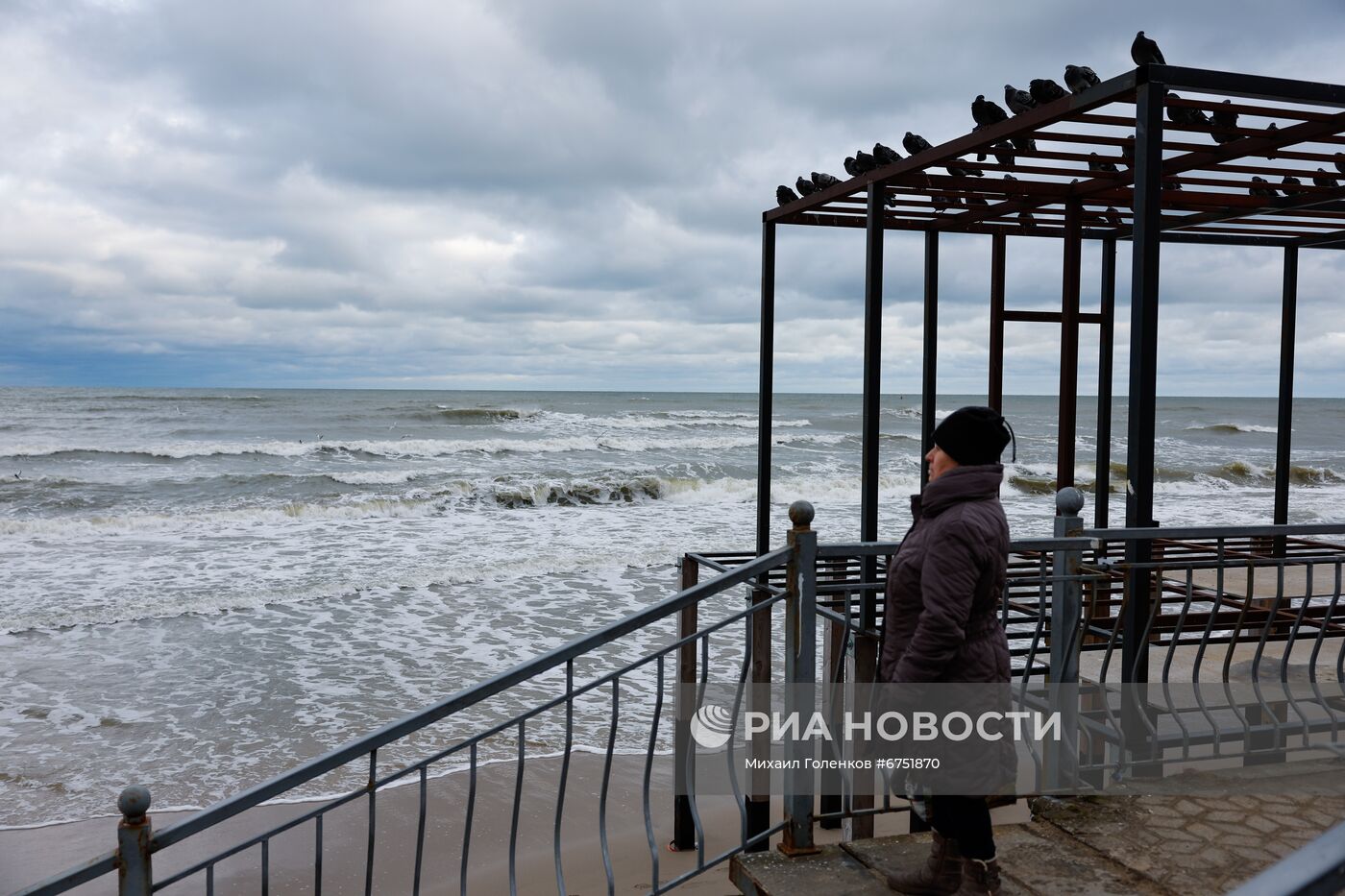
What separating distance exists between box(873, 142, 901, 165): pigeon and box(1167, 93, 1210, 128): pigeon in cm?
154

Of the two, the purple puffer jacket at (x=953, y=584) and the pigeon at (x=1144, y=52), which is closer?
the purple puffer jacket at (x=953, y=584)

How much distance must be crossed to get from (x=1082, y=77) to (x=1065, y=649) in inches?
92.7

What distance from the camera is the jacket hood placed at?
284 cm

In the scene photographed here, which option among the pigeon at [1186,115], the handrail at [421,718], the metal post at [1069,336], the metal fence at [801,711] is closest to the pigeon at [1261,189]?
the metal post at [1069,336]

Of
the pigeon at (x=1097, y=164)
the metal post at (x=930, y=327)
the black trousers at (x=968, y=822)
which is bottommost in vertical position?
the black trousers at (x=968, y=822)

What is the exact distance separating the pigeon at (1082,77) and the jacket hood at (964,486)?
2115mm

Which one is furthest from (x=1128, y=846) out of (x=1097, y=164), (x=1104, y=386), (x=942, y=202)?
(x=942, y=202)

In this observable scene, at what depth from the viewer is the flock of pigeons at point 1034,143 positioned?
4105 mm

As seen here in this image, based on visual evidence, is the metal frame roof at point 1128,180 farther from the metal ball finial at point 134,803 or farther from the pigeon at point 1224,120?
the metal ball finial at point 134,803

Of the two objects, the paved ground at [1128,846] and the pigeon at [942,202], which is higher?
the pigeon at [942,202]

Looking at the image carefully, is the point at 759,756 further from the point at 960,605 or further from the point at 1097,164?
the point at 1097,164

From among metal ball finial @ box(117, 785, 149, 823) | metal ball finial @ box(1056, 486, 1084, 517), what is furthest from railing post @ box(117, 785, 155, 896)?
metal ball finial @ box(1056, 486, 1084, 517)

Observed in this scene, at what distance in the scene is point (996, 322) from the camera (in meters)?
7.14

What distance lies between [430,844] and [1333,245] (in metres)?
8.01
